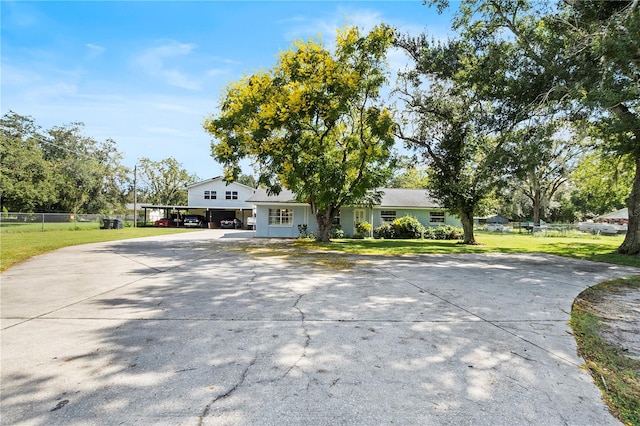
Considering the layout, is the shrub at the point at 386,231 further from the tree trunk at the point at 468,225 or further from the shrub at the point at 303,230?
the tree trunk at the point at 468,225

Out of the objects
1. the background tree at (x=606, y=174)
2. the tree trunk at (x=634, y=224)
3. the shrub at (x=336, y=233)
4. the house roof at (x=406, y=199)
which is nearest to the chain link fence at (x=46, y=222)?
the shrub at (x=336, y=233)

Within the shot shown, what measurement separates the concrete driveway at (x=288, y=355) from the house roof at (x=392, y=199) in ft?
57.2

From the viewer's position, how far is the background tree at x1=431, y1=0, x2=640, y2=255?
29.2ft

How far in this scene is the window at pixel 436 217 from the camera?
85.5 ft

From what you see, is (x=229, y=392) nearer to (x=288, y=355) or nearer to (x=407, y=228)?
(x=288, y=355)

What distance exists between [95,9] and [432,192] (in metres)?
17.1

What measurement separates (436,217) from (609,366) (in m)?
23.7

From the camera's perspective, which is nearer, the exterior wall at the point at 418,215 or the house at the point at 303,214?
the house at the point at 303,214

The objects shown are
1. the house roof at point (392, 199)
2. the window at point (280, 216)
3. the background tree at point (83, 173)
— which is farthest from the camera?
the background tree at point (83, 173)

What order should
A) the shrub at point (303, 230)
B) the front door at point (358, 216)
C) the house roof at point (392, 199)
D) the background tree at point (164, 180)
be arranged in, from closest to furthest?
the shrub at point (303, 230) → the house roof at point (392, 199) → the front door at point (358, 216) → the background tree at point (164, 180)

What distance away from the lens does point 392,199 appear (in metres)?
26.5

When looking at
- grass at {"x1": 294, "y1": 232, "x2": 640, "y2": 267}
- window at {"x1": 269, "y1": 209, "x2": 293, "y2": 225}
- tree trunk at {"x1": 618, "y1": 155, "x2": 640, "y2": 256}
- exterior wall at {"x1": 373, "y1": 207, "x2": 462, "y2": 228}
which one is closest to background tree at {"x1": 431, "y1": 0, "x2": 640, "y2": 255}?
tree trunk at {"x1": 618, "y1": 155, "x2": 640, "y2": 256}

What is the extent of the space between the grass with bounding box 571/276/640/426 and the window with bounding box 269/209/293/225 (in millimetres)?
20131

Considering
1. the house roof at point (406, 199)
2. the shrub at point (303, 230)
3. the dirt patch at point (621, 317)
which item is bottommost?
the dirt patch at point (621, 317)
